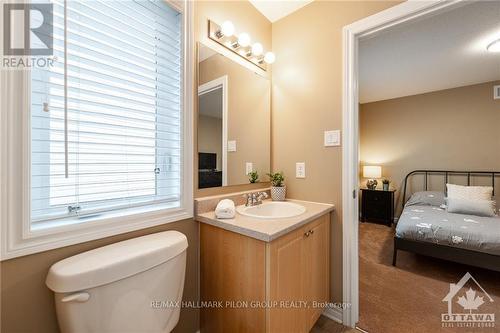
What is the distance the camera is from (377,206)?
3.89m

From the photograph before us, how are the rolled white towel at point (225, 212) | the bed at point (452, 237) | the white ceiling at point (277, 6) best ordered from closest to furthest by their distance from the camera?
1. the rolled white towel at point (225, 212)
2. the white ceiling at point (277, 6)
3. the bed at point (452, 237)

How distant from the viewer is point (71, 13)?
895 mm

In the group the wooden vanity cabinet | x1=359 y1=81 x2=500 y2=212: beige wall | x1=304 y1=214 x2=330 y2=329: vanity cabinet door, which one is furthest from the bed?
the wooden vanity cabinet

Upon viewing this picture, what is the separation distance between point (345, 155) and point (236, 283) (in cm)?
105

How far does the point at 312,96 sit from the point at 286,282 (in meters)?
1.28

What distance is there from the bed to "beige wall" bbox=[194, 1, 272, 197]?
5.82ft

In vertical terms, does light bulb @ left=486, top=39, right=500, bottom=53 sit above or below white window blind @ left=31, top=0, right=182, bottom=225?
above

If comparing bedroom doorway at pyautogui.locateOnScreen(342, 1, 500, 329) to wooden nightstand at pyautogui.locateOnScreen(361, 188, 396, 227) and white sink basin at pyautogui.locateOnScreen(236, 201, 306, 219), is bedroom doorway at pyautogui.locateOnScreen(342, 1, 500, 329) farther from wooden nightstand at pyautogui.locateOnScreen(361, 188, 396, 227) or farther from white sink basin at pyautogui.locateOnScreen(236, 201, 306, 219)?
wooden nightstand at pyautogui.locateOnScreen(361, 188, 396, 227)

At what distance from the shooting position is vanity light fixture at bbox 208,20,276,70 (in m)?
1.40

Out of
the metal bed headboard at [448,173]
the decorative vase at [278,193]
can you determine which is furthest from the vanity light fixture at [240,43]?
the metal bed headboard at [448,173]

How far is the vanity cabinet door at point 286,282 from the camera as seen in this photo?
101 centimetres

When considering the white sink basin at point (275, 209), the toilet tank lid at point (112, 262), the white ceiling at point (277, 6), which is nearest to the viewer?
the toilet tank lid at point (112, 262)

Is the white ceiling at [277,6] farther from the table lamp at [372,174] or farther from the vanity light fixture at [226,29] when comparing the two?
the table lamp at [372,174]

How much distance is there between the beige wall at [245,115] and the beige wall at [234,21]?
96mm
